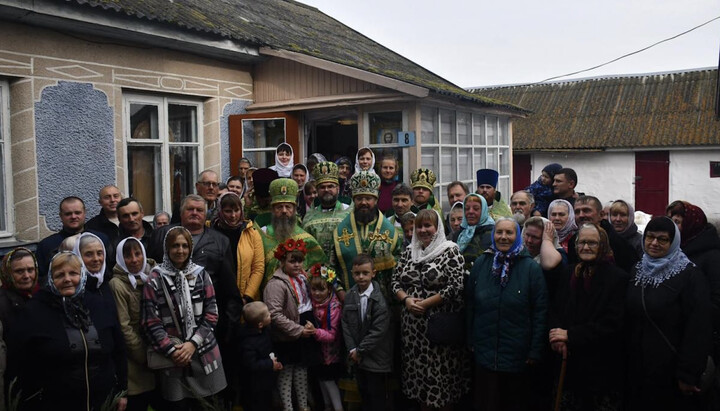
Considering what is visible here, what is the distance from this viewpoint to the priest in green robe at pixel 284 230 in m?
4.67

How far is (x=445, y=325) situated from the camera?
13.4ft

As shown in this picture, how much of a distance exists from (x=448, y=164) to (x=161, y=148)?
13.8 feet

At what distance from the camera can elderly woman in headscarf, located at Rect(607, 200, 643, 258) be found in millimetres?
4762

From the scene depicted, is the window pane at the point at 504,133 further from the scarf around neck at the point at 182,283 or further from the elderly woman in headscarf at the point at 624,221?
the scarf around neck at the point at 182,283

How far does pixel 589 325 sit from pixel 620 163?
703 inches

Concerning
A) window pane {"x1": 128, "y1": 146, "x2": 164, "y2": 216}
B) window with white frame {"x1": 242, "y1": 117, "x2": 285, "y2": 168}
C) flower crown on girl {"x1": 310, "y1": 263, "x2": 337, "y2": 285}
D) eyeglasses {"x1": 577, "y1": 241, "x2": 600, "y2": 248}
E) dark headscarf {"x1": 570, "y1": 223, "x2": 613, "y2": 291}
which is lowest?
flower crown on girl {"x1": 310, "y1": 263, "x2": 337, "y2": 285}

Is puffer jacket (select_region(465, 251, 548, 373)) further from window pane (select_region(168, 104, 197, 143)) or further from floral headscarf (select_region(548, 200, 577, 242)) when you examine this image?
window pane (select_region(168, 104, 197, 143))

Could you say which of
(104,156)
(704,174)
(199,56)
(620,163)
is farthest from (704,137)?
(104,156)

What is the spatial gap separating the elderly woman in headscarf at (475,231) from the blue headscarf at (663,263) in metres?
1.20

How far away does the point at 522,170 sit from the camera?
835 inches

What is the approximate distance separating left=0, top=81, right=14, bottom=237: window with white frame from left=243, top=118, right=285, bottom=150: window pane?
3.03 m

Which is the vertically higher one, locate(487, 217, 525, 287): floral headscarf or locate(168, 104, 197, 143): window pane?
locate(168, 104, 197, 143): window pane

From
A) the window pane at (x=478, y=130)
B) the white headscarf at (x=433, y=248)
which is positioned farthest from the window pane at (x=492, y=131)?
the white headscarf at (x=433, y=248)

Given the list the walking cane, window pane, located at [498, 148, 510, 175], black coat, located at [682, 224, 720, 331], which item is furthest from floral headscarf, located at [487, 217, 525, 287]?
window pane, located at [498, 148, 510, 175]
